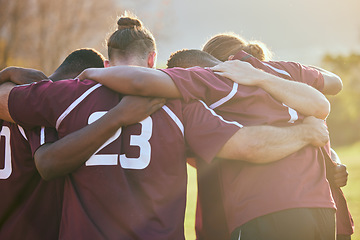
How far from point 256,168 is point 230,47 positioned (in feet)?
4.99

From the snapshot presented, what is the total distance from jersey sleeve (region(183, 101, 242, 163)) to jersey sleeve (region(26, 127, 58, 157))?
0.94 metres

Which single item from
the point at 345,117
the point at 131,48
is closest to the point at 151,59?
the point at 131,48

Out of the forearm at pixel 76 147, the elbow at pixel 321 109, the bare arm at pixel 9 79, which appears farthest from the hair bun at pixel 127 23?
the elbow at pixel 321 109

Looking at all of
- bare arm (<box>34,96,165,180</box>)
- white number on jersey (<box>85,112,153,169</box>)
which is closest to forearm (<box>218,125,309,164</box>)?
white number on jersey (<box>85,112,153,169</box>)

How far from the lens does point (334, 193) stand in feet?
11.9

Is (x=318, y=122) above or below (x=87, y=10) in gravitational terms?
below

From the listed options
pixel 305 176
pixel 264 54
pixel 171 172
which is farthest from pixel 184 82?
pixel 264 54

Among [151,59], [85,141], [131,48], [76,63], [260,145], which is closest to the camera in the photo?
[85,141]

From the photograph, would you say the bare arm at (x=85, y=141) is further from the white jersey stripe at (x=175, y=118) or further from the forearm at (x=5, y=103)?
the forearm at (x=5, y=103)

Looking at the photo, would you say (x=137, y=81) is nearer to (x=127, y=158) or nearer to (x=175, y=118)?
(x=175, y=118)

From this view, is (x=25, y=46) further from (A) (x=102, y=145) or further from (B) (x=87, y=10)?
(A) (x=102, y=145)

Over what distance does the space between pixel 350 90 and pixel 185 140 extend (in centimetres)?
4256

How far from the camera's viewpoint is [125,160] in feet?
9.52

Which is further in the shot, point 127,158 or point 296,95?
point 296,95
